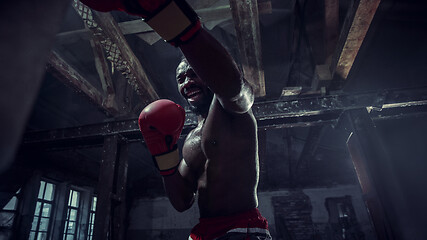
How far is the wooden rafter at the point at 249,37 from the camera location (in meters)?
2.09

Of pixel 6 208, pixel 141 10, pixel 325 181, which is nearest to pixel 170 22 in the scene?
pixel 141 10

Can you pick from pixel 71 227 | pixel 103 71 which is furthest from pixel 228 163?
pixel 71 227

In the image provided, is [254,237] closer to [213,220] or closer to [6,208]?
[213,220]

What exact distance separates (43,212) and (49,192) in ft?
1.58

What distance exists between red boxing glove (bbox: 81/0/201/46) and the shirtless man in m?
0.10

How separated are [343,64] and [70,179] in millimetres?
6976

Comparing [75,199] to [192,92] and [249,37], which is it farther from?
[249,37]

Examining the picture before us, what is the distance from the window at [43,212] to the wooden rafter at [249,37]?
5765 millimetres

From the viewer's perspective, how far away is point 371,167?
2580 millimetres

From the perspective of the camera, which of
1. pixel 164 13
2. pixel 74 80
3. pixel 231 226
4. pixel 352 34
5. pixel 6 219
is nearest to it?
pixel 164 13

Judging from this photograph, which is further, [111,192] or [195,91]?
[111,192]

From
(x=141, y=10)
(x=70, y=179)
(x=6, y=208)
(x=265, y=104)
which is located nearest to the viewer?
(x=141, y=10)

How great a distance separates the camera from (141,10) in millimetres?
850

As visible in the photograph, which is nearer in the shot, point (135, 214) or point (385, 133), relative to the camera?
point (385, 133)
